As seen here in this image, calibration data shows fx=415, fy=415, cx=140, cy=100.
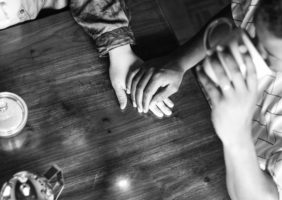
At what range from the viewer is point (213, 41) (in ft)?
2.63

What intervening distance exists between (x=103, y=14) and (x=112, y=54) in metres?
0.12

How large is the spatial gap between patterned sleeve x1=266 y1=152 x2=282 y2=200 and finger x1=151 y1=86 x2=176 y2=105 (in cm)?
29

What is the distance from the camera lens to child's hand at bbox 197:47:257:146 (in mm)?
721

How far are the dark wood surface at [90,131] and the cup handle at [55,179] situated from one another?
0.03 m

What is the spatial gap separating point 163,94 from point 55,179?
350 mm

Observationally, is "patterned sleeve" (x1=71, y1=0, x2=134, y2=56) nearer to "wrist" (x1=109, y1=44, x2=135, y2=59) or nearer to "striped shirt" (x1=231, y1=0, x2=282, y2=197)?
"wrist" (x1=109, y1=44, x2=135, y2=59)

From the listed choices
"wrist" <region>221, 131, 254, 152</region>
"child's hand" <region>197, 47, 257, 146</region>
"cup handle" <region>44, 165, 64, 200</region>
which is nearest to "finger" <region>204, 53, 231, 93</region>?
"child's hand" <region>197, 47, 257, 146</region>

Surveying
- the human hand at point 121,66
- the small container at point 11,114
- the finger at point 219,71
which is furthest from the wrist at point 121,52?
the finger at point 219,71

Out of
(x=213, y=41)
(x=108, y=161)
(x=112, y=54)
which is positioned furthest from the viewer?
(x=112, y=54)

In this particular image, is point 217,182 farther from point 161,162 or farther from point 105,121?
point 105,121

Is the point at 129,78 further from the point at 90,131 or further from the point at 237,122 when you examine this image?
the point at 237,122

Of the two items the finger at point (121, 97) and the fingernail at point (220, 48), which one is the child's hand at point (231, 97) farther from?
the finger at point (121, 97)

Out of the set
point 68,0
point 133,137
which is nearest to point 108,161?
point 133,137

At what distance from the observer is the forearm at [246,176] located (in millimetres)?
875
